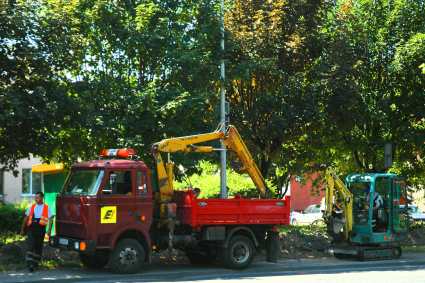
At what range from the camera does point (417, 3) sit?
23.1 metres

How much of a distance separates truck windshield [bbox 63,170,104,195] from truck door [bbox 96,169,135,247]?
188mm

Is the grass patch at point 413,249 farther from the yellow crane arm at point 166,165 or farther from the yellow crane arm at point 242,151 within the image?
the yellow crane arm at point 166,165

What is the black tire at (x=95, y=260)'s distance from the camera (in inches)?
609

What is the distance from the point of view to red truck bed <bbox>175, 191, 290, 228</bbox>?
1538 cm

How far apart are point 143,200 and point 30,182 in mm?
23950

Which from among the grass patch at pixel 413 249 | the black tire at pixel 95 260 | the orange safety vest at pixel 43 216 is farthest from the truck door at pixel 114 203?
the grass patch at pixel 413 249

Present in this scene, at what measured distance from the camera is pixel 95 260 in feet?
51.0

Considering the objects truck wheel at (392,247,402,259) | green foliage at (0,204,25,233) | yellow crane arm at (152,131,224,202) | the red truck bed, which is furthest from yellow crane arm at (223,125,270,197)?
green foliage at (0,204,25,233)

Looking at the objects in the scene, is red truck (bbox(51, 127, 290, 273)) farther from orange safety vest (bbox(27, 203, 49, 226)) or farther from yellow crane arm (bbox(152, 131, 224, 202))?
orange safety vest (bbox(27, 203, 49, 226))

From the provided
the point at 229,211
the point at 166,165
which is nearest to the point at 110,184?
the point at 166,165

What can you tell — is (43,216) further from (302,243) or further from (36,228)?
(302,243)

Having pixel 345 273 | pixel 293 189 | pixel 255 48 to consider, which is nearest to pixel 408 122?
pixel 255 48

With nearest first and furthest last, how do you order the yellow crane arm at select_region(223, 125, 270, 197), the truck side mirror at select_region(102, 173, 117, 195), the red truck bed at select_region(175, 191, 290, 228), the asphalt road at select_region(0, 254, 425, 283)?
the asphalt road at select_region(0, 254, 425, 283) < the truck side mirror at select_region(102, 173, 117, 195) < the red truck bed at select_region(175, 191, 290, 228) < the yellow crane arm at select_region(223, 125, 270, 197)

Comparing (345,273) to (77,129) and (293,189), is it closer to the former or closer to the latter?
(77,129)
